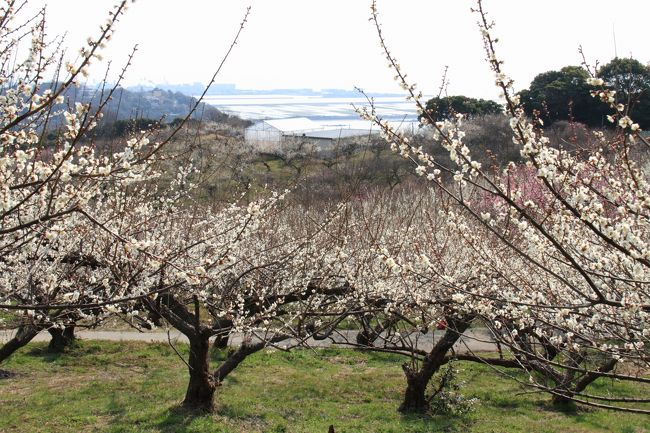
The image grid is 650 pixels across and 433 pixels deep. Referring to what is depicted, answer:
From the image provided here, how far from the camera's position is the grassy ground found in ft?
30.5

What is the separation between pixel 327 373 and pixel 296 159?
27811mm

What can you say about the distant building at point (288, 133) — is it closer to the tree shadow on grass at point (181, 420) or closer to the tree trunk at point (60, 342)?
the tree trunk at point (60, 342)

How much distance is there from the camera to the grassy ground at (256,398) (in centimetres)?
928

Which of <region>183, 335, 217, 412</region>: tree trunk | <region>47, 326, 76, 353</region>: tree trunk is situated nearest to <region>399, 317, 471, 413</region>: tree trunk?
<region>183, 335, 217, 412</region>: tree trunk

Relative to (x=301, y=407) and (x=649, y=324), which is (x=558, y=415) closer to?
(x=301, y=407)

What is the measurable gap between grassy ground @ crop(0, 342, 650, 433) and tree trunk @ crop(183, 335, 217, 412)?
27cm

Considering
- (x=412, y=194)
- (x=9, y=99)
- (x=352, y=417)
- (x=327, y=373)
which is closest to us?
(x=9, y=99)

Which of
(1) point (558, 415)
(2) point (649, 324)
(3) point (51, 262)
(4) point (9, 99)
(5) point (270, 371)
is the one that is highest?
(4) point (9, 99)

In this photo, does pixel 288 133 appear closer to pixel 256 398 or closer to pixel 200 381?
pixel 256 398

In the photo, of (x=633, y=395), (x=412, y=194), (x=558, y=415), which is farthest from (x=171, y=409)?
(x=412, y=194)

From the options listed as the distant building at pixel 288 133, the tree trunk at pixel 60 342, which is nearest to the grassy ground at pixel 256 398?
the tree trunk at pixel 60 342

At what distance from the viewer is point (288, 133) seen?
1831 inches

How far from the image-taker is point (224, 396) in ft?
35.6

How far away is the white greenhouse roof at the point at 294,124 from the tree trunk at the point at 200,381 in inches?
1525
